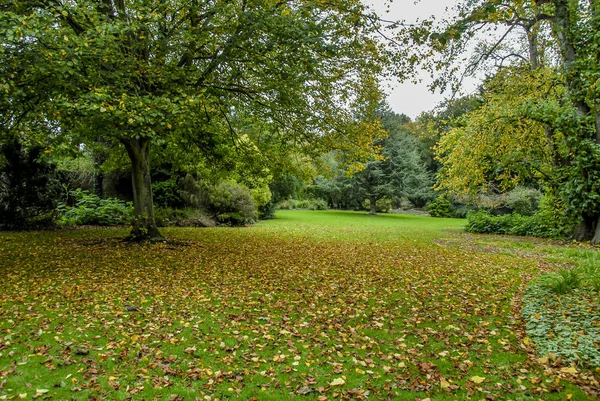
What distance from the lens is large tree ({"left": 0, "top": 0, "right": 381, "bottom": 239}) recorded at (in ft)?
19.4

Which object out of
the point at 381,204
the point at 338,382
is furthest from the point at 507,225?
the point at 381,204

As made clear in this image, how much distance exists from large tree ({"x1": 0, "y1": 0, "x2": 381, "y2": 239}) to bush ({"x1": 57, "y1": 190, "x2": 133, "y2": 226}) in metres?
6.60

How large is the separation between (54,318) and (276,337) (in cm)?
290

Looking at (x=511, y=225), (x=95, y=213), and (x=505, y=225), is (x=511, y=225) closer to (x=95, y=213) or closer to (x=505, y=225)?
(x=505, y=225)

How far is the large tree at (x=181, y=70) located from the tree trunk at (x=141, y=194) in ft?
0.10

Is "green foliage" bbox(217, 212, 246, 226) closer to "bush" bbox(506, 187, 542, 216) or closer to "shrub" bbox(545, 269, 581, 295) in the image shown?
"shrub" bbox(545, 269, 581, 295)

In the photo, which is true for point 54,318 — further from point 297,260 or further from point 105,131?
point 297,260

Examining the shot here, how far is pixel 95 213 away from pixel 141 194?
7.20 meters

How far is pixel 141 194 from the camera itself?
10328 mm

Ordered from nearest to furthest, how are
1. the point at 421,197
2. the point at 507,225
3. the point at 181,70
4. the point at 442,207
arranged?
the point at 181,70
the point at 507,225
the point at 421,197
the point at 442,207

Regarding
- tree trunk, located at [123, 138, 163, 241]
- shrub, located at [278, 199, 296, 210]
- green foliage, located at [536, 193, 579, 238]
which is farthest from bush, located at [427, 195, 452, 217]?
tree trunk, located at [123, 138, 163, 241]

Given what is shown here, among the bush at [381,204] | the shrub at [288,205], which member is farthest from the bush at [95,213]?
the shrub at [288,205]

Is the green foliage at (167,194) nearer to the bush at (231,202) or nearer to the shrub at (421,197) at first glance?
the bush at (231,202)

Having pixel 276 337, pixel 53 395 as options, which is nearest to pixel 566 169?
pixel 276 337
